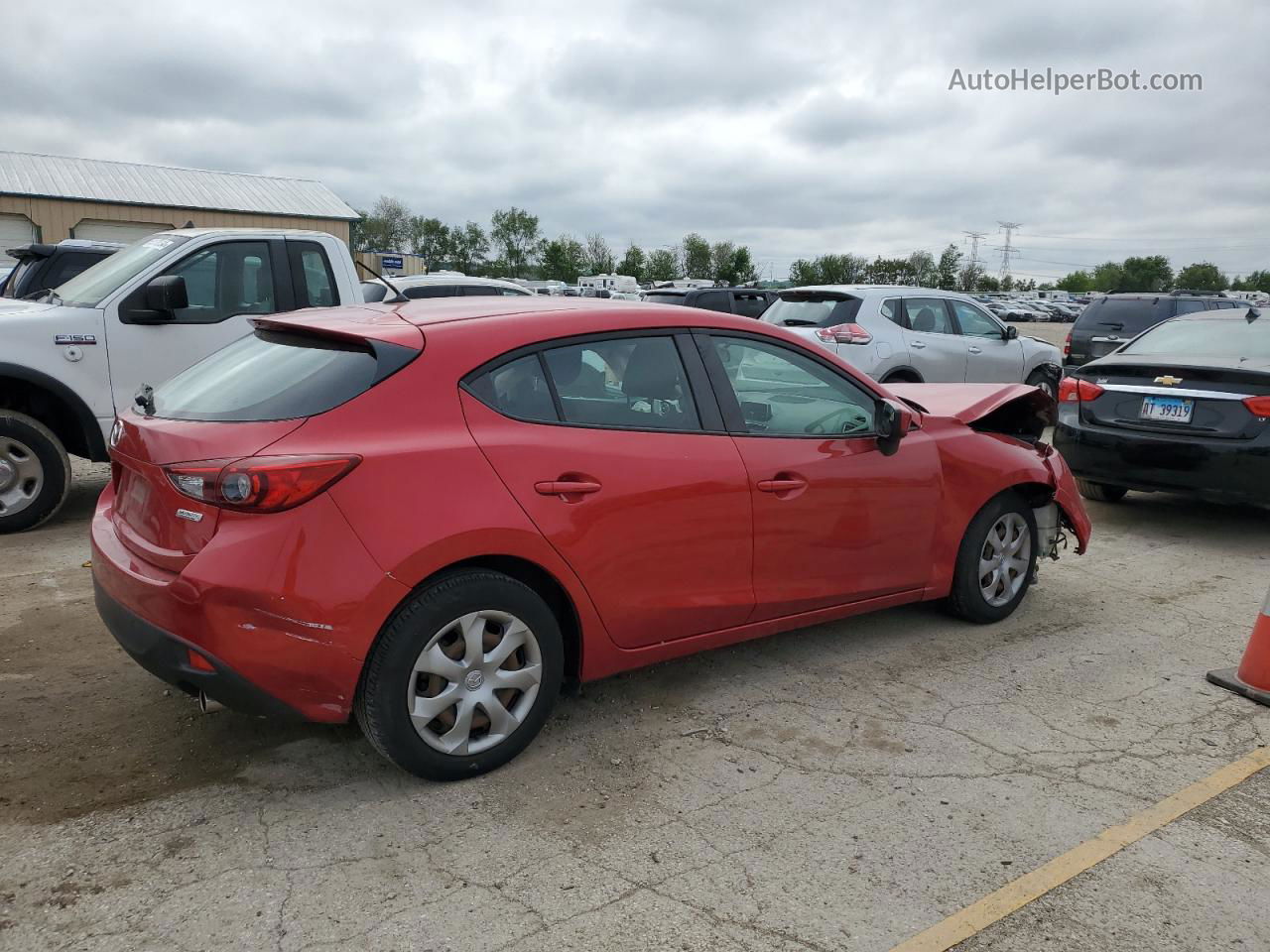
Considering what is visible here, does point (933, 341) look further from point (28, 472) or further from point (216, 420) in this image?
point (216, 420)

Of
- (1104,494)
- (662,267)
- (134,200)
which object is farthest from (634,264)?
(1104,494)

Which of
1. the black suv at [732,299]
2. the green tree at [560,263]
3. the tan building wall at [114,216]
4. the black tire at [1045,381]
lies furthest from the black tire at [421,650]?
the green tree at [560,263]

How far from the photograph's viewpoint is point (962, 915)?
8.95ft

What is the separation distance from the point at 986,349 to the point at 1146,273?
114 meters

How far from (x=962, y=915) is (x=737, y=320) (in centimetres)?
239

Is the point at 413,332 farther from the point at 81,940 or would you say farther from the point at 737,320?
the point at 81,940

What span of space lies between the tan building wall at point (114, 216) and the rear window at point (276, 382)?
28.9 metres

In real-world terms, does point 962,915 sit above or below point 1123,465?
below

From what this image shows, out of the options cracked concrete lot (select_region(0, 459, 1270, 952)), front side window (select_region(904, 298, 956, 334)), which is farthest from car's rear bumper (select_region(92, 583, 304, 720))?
front side window (select_region(904, 298, 956, 334))

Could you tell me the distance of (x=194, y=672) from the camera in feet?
9.87

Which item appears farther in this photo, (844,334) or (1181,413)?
(844,334)

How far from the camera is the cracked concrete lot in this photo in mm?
2670

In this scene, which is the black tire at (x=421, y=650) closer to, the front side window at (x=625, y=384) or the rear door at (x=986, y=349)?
the front side window at (x=625, y=384)

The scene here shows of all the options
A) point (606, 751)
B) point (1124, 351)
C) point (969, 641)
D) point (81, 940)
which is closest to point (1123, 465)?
point (1124, 351)
